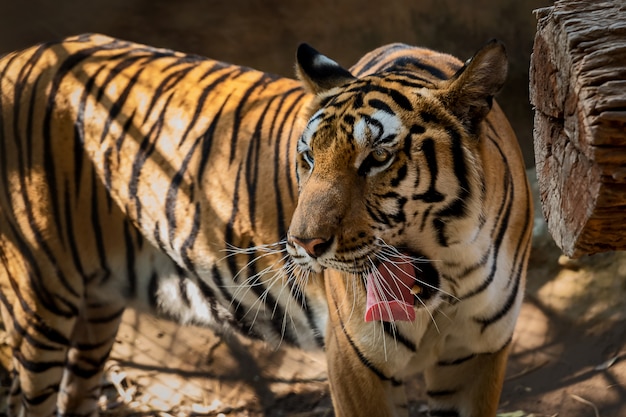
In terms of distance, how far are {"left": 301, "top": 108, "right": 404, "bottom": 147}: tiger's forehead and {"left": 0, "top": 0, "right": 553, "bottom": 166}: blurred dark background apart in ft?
9.88

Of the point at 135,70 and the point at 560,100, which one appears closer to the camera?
the point at 560,100

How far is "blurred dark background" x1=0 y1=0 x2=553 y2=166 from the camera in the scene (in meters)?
5.09

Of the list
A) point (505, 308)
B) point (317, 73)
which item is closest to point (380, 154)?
point (317, 73)

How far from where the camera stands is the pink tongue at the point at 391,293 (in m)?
2.29

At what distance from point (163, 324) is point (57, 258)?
140 cm

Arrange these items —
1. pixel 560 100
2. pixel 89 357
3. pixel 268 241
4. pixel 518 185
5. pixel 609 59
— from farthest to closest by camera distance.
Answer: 1. pixel 89 357
2. pixel 268 241
3. pixel 518 185
4. pixel 560 100
5. pixel 609 59

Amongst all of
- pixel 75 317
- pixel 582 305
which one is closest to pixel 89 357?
pixel 75 317

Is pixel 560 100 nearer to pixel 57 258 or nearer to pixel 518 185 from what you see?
pixel 518 185

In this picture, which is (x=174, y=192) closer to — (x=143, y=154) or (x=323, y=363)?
(x=143, y=154)

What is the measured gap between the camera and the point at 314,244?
210cm

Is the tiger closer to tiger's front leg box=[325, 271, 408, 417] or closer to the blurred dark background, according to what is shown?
tiger's front leg box=[325, 271, 408, 417]

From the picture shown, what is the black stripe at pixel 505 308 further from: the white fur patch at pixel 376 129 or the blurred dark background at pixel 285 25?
the blurred dark background at pixel 285 25

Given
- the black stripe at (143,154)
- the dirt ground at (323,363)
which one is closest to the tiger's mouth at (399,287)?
the black stripe at (143,154)

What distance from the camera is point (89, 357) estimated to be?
12.8 ft
